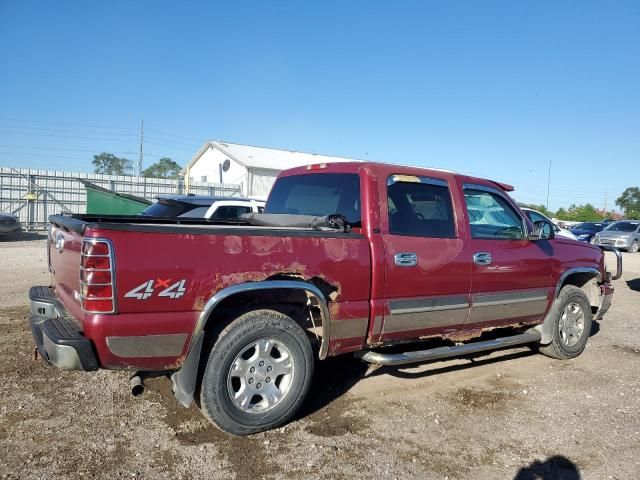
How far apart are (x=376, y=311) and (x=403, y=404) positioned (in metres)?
0.89

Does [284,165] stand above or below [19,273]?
above

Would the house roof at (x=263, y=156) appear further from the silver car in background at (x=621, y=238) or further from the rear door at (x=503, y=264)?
the rear door at (x=503, y=264)

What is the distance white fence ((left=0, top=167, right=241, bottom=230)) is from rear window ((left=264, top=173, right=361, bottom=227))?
55.2ft

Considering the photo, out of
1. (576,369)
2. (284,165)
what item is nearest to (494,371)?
(576,369)

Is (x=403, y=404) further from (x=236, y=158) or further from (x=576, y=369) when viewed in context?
(x=236, y=158)

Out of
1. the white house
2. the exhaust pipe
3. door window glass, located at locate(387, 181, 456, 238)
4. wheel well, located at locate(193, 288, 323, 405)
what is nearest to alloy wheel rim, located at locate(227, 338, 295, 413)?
wheel well, located at locate(193, 288, 323, 405)

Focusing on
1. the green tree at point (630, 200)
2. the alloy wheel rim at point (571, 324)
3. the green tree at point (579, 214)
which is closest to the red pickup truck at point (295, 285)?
the alloy wheel rim at point (571, 324)

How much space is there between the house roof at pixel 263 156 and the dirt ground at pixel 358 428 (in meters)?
27.5

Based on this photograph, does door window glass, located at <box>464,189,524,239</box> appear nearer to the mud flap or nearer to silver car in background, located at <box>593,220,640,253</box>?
the mud flap

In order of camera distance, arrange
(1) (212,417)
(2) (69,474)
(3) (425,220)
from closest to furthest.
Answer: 1. (2) (69,474)
2. (1) (212,417)
3. (3) (425,220)

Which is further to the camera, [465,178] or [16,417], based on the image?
[465,178]

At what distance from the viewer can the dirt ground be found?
3266 mm

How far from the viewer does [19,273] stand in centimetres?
979

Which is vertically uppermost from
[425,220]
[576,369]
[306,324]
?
[425,220]
